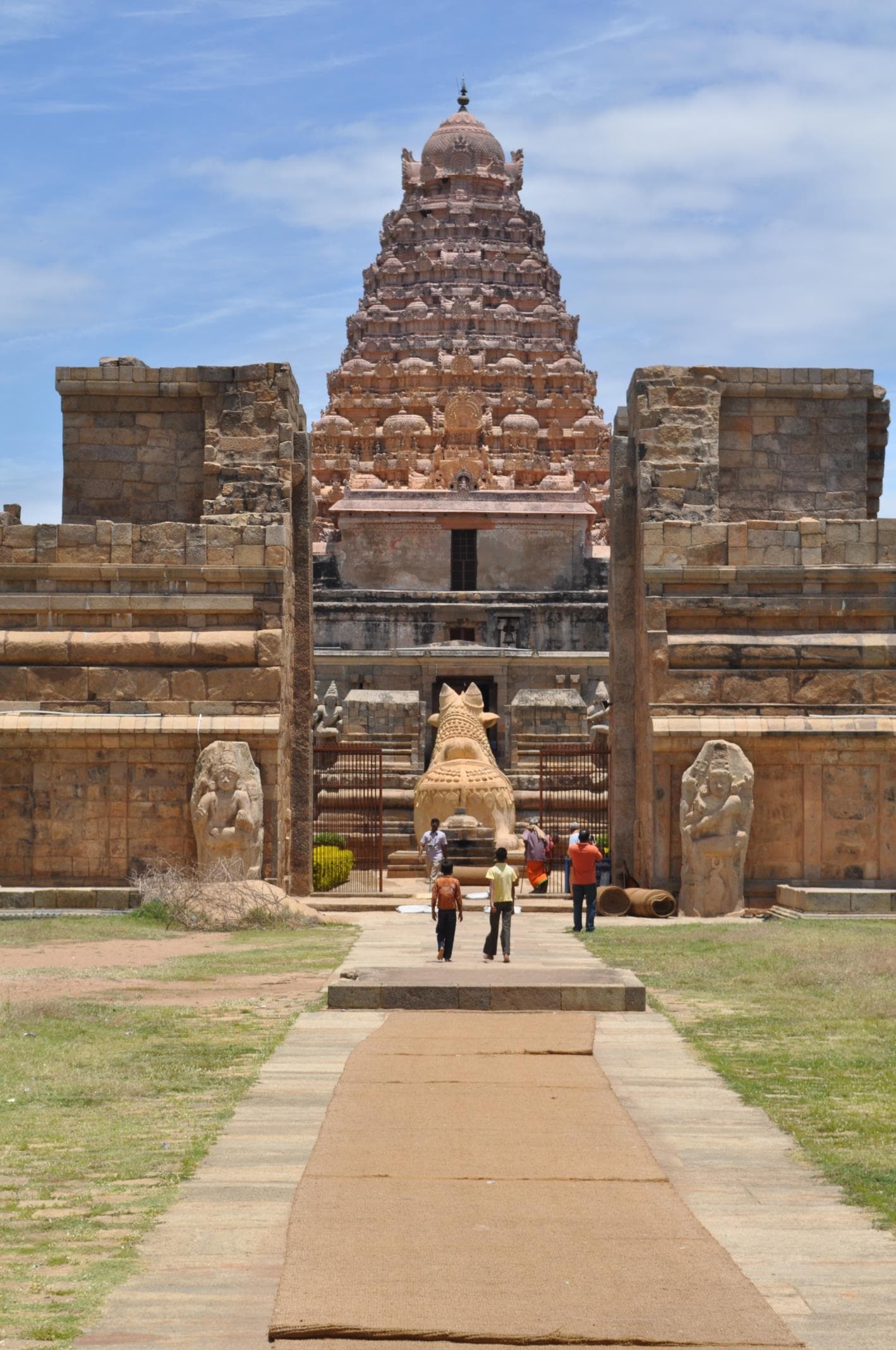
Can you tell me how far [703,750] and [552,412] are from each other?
4009cm

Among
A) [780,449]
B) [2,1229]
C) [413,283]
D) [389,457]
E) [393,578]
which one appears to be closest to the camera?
[2,1229]

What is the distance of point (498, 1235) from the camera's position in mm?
5227

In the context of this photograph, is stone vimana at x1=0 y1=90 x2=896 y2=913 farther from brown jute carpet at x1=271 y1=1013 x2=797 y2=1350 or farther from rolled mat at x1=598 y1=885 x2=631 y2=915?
brown jute carpet at x1=271 y1=1013 x2=797 y2=1350

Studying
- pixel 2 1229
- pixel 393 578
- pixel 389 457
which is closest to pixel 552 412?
pixel 389 457

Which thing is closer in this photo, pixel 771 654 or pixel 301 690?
pixel 771 654

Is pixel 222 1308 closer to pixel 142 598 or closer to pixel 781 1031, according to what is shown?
pixel 781 1031

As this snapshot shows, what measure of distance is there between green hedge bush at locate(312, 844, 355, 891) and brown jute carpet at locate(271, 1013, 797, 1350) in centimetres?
1598

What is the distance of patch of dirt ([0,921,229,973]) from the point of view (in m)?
12.7

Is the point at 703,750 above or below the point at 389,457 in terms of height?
below

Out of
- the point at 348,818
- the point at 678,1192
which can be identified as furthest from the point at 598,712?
the point at 678,1192

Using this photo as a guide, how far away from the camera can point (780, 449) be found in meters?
19.8

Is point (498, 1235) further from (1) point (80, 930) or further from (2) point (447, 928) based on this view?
(1) point (80, 930)

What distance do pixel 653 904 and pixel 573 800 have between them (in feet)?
42.1

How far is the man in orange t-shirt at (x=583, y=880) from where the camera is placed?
16156mm
